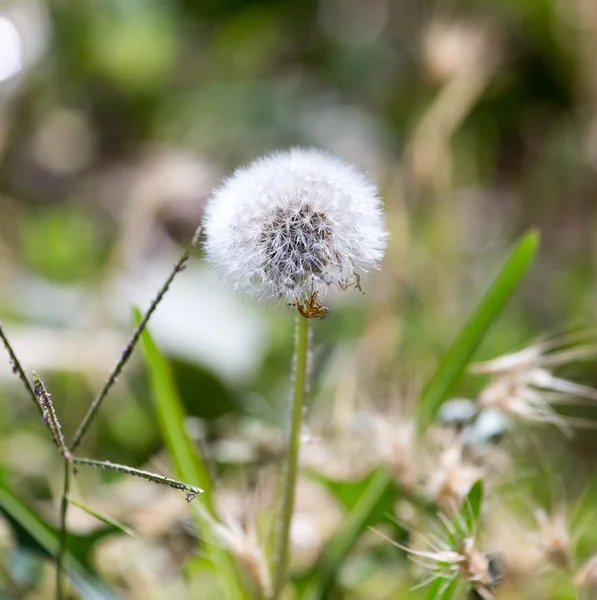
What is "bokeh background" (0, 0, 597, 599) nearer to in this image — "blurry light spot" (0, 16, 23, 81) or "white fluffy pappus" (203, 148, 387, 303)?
"blurry light spot" (0, 16, 23, 81)

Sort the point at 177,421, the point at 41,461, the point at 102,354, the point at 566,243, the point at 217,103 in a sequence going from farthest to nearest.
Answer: the point at 217,103 → the point at 566,243 → the point at 102,354 → the point at 41,461 → the point at 177,421

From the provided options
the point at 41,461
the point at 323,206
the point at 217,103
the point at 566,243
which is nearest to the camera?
the point at 323,206

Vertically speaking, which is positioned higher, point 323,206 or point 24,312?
point 24,312

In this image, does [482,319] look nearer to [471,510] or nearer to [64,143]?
[471,510]

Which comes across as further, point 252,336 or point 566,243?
point 566,243

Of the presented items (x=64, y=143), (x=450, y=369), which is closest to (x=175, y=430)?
(x=450, y=369)

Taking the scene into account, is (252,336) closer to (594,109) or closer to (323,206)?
(323,206)

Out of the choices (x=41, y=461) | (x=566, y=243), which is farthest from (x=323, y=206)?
(x=566, y=243)
